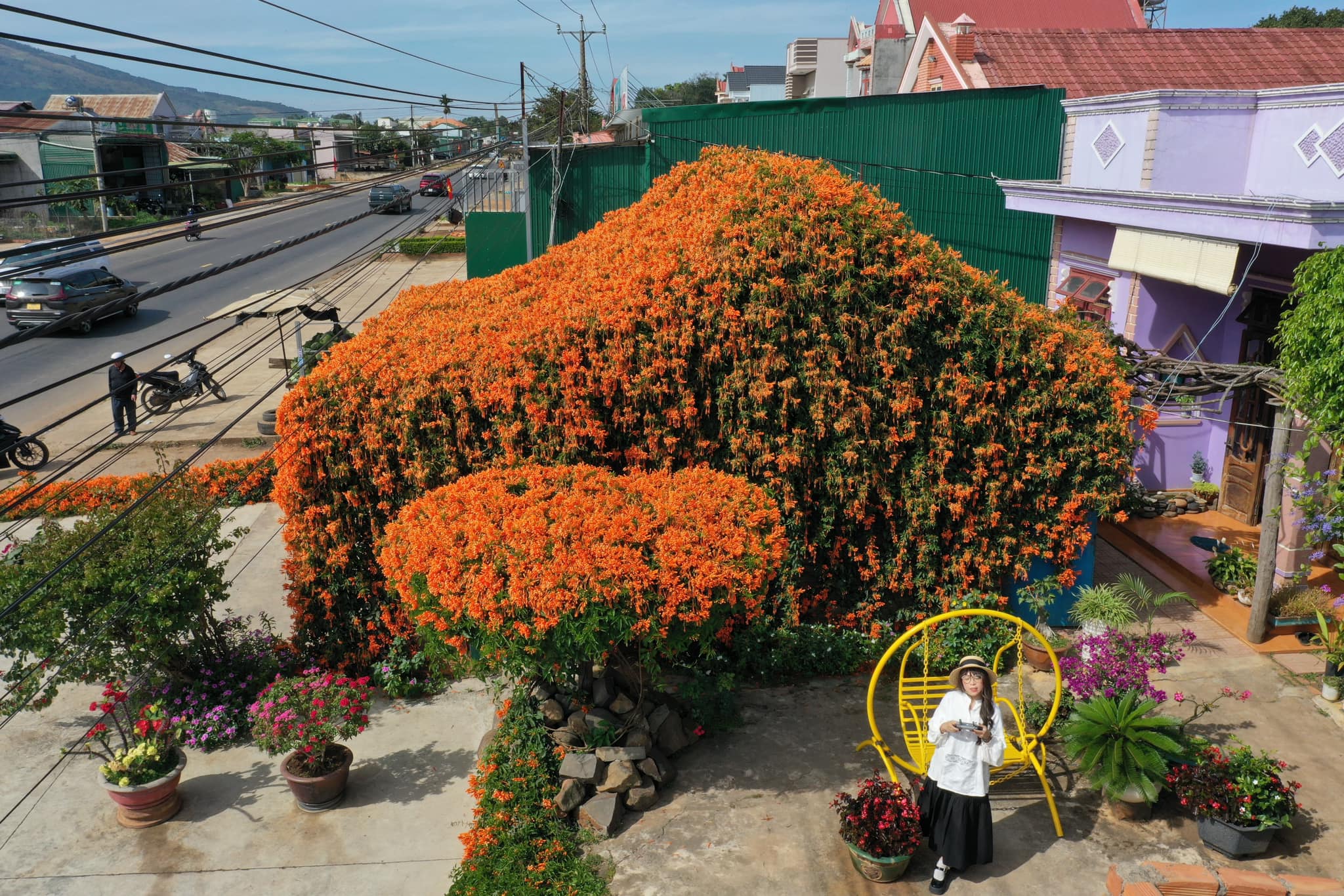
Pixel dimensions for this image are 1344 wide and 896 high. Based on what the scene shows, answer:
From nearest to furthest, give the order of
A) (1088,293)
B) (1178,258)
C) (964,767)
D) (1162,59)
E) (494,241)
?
(964,767) < (1178,258) < (1088,293) < (1162,59) < (494,241)

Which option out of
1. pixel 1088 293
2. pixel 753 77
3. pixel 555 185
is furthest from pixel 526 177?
pixel 753 77

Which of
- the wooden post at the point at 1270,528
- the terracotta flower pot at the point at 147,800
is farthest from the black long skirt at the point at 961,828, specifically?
the terracotta flower pot at the point at 147,800

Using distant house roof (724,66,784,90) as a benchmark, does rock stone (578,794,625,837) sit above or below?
below

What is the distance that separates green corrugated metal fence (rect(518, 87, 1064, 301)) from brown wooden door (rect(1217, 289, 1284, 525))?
14.3 ft

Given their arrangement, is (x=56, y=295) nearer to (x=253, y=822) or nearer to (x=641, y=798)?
(x=253, y=822)

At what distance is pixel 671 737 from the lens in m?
8.83

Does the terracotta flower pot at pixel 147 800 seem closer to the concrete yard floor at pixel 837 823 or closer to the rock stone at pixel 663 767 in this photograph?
the concrete yard floor at pixel 837 823

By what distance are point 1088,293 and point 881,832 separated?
10.6 meters

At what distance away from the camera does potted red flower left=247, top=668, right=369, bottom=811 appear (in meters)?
8.42

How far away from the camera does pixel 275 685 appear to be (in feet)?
29.5

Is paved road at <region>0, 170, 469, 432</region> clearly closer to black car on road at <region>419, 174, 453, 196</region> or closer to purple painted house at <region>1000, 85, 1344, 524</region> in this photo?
black car on road at <region>419, 174, 453, 196</region>

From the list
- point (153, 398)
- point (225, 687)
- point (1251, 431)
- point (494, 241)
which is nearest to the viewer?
point (225, 687)

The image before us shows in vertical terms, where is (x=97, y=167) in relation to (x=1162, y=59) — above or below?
below

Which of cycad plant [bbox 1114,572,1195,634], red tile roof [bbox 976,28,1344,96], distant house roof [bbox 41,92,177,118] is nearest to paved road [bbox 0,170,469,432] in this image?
red tile roof [bbox 976,28,1344,96]
